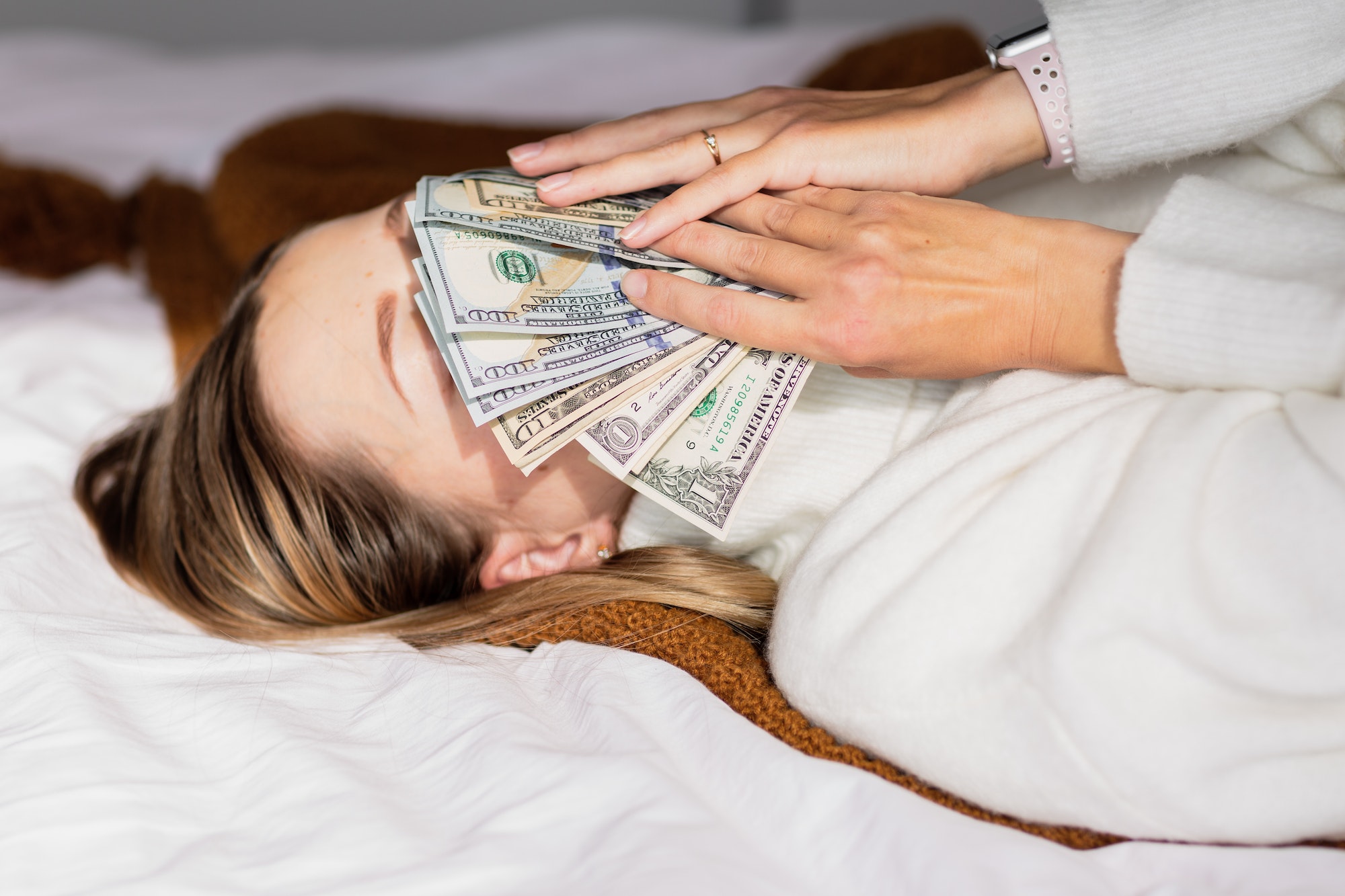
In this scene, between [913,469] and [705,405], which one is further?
[705,405]

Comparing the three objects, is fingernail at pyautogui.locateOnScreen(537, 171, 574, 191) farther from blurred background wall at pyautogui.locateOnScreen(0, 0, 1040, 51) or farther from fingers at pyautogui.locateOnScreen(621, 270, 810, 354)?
blurred background wall at pyautogui.locateOnScreen(0, 0, 1040, 51)

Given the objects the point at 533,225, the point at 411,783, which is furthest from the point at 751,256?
the point at 411,783

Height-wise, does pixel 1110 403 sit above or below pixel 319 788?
above

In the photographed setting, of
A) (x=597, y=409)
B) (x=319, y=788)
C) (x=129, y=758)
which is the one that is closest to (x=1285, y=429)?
(x=597, y=409)

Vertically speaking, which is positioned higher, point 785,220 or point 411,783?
point 785,220

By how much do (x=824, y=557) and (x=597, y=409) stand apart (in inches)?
10.0

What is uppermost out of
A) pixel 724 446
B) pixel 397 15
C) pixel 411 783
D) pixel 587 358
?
pixel 397 15

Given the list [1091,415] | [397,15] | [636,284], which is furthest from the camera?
[397,15]

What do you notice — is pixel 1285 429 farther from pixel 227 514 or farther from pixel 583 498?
pixel 227 514

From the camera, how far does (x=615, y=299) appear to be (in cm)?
95

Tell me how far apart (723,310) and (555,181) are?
246 millimetres

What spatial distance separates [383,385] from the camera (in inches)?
39.9

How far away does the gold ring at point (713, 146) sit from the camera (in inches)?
39.9

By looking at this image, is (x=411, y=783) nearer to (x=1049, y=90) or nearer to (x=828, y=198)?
(x=828, y=198)
